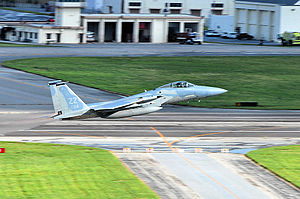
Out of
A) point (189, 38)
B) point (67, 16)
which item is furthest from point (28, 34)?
point (189, 38)

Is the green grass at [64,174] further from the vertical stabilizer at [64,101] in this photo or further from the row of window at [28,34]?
the row of window at [28,34]

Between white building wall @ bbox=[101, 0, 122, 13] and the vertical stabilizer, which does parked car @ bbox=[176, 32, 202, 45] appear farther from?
the vertical stabilizer

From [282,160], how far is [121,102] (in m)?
14.6

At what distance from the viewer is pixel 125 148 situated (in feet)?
118

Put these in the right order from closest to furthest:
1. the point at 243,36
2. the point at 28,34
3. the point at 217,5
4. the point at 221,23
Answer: the point at 28,34 < the point at 243,36 < the point at 221,23 < the point at 217,5

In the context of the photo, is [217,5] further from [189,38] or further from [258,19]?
[189,38]

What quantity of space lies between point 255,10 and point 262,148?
11559 cm

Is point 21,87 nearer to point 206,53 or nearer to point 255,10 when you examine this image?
point 206,53

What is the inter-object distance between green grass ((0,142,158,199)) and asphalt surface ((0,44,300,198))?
132 centimetres

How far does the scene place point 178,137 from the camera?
39.8 metres

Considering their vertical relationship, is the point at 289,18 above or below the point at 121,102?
above

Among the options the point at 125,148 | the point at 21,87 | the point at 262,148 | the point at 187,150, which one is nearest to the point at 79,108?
the point at 125,148

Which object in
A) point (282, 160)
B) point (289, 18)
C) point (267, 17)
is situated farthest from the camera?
point (267, 17)

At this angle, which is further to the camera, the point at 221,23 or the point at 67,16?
the point at 221,23
